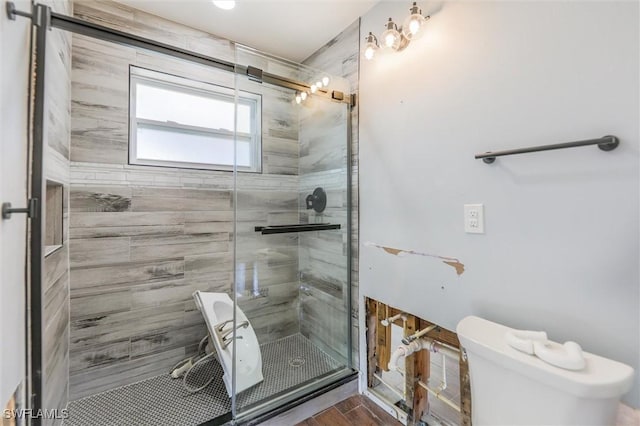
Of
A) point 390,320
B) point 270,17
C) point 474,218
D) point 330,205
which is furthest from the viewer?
point 330,205

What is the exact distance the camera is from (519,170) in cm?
112

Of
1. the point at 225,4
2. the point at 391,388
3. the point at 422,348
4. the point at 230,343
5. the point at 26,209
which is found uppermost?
the point at 225,4

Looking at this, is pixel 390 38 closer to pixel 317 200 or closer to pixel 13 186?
pixel 317 200

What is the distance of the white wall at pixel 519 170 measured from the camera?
0.90 m

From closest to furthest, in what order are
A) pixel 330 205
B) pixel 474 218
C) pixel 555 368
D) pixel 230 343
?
pixel 555 368
pixel 474 218
pixel 230 343
pixel 330 205

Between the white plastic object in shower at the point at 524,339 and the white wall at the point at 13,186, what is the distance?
165 cm

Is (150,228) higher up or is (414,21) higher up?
(414,21)

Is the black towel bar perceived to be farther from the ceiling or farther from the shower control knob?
the ceiling

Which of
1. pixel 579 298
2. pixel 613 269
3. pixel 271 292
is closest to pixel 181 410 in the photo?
pixel 271 292

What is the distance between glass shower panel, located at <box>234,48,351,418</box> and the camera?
6.06 feet

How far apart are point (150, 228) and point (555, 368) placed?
2338 mm

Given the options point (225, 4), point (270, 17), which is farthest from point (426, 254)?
point (225, 4)

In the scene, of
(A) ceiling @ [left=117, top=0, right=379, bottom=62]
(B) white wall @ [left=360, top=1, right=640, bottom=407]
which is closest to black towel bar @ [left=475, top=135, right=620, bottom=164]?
(B) white wall @ [left=360, top=1, right=640, bottom=407]

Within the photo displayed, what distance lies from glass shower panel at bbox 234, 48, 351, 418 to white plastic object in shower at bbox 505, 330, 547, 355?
1.14 meters
